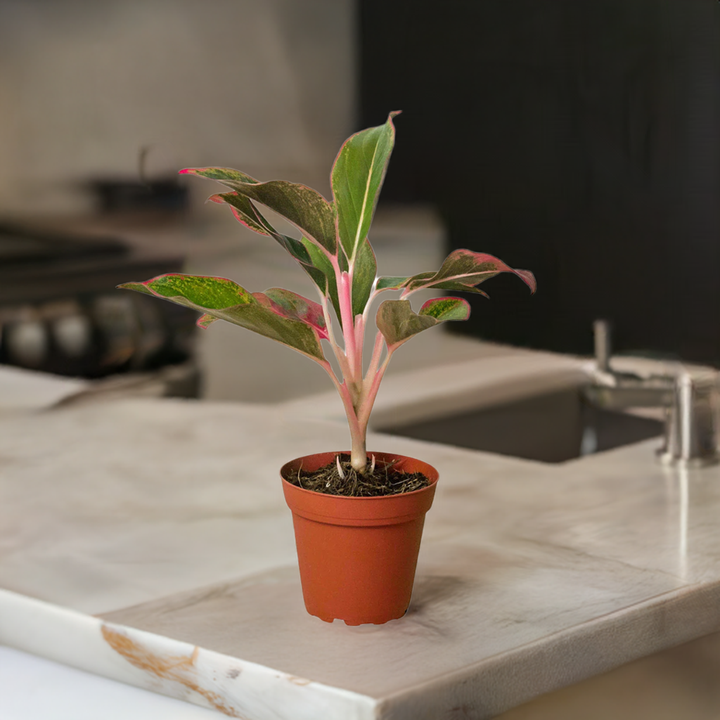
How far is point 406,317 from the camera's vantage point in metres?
0.65

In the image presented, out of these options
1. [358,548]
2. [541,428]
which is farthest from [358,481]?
[541,428]

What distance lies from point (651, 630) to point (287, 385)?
140cm

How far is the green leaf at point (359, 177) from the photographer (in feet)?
2.17

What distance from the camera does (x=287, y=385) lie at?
6.86ft

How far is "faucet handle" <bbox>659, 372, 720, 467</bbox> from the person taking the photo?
1312 millimetres

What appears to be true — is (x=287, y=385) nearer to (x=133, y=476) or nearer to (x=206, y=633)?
(x=133, y=476)

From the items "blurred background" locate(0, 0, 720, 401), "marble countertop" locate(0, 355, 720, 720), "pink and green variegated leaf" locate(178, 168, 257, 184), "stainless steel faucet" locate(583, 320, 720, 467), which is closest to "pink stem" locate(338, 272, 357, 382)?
"pink and green variegated leaf" locate(178, 168, 257, 184)

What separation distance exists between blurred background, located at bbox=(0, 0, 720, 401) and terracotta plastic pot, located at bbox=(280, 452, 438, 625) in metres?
1.32

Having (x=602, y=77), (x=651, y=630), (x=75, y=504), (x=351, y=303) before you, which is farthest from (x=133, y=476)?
(x=602, y=77)

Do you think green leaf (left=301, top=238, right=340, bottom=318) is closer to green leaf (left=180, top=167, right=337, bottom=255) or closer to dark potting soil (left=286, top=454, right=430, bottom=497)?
green leaf (left=180, top=167, right=337, bottom=255)

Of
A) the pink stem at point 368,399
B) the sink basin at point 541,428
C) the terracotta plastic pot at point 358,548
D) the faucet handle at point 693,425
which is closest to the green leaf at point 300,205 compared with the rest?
the pink stem at point 368,399

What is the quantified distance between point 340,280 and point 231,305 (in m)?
0.10

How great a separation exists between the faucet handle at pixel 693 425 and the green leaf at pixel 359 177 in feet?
2.71

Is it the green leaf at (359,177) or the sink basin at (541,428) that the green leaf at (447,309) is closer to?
the green leaf at (359,177)
